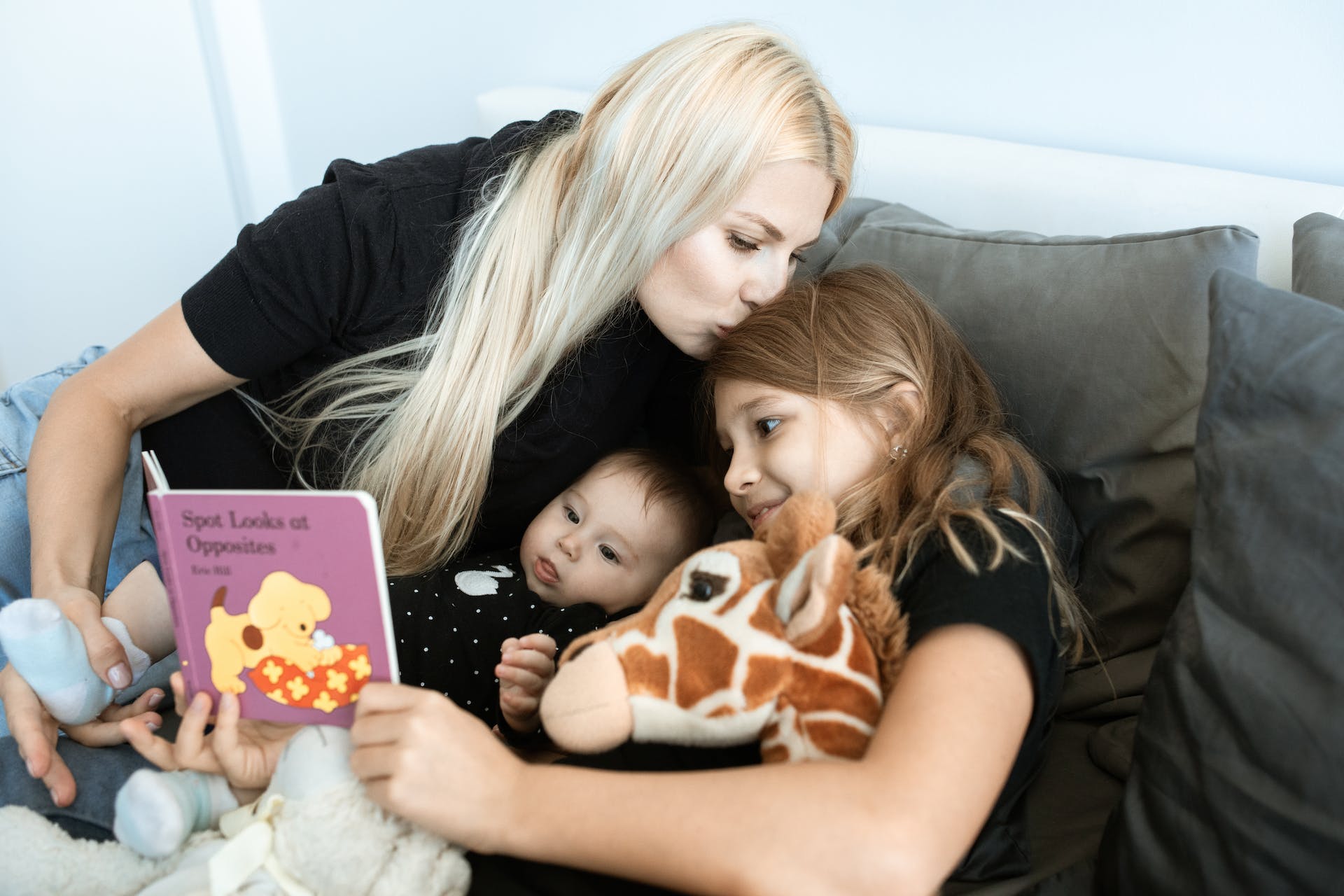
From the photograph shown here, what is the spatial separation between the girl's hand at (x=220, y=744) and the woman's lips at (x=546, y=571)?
441mm

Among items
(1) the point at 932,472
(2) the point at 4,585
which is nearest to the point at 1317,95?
(1) the point at 932,472

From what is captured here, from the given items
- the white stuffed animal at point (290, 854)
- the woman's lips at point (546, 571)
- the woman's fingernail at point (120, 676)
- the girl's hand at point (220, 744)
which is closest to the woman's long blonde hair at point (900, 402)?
the woman's lips at point (546, 571)

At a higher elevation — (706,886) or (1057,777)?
(706,886)

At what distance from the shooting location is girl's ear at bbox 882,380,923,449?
3.43 feet

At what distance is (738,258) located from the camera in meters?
1.19

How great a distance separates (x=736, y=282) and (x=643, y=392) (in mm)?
263

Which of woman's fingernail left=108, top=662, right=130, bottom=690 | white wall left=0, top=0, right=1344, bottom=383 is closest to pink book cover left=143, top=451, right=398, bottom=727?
woman's fingernail left=108, top=662, right=130, bottom=690

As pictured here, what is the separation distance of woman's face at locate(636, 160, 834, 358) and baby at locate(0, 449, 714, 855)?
9.7 inches

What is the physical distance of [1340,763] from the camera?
0.67m

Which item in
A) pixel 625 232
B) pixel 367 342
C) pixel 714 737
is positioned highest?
pixel 625 232

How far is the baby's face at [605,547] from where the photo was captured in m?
1.33

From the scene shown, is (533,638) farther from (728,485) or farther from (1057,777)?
(1057,777)

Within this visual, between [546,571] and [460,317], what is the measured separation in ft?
1.19

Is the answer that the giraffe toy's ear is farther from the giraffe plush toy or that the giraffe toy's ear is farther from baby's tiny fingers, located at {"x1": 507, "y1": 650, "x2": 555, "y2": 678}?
baby's tiny fingers, located at {"x1": 507, "y1": 650, "x2": 555, "y2": 678}
